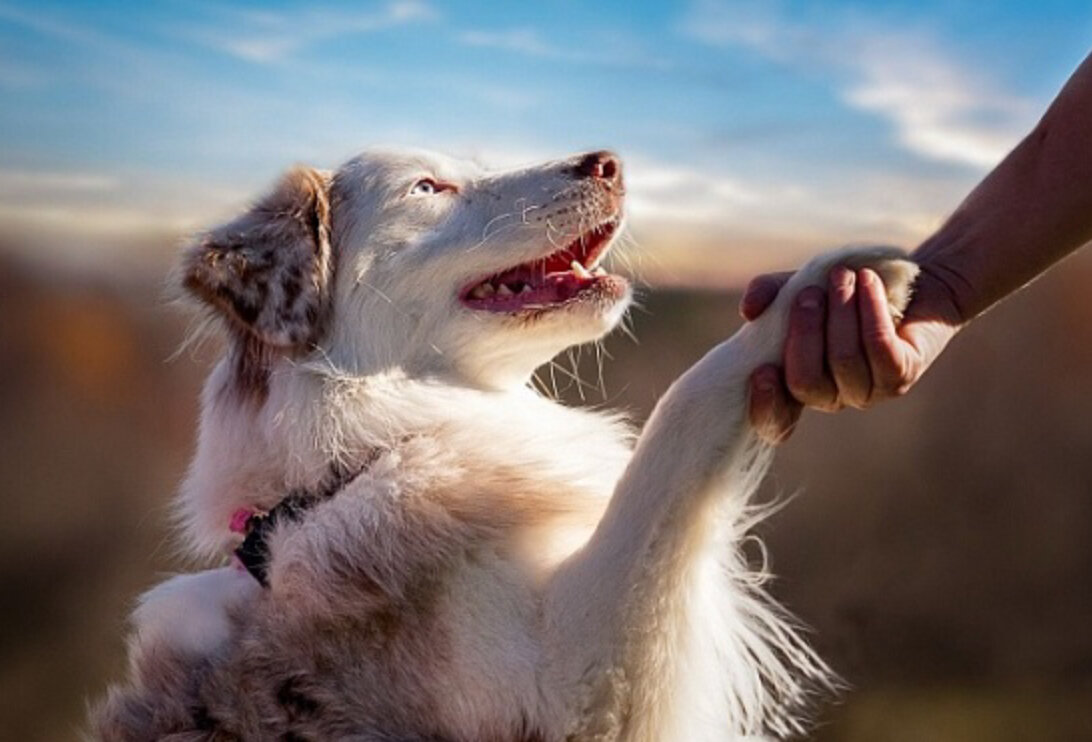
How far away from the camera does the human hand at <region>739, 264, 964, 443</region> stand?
217cm

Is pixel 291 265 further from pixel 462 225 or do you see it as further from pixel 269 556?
pixel 269 556

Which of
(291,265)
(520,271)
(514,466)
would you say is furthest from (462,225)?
(514,466)

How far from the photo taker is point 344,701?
241cm

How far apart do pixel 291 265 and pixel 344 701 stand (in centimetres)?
94

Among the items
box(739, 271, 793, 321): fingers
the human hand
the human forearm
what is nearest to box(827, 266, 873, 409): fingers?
the human hand

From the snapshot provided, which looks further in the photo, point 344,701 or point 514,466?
point 514,466

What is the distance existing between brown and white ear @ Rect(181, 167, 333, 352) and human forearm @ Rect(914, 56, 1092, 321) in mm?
1219

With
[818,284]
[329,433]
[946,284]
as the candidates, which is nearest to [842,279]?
[818,284]

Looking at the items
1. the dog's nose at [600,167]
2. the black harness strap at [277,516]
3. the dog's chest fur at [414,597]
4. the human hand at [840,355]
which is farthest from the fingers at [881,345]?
the black harness strap at [277,516]

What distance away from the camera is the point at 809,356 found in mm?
2193

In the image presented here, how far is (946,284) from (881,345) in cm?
32

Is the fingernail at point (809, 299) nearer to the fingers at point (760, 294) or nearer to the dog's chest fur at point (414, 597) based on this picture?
the fingers at point (760, 294)

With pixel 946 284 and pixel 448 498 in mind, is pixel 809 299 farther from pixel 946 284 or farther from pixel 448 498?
pixel 448 498

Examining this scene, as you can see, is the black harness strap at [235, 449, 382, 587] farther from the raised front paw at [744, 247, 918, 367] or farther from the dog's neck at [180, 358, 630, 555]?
the raised front paw at [744, 247, 918, 367]
